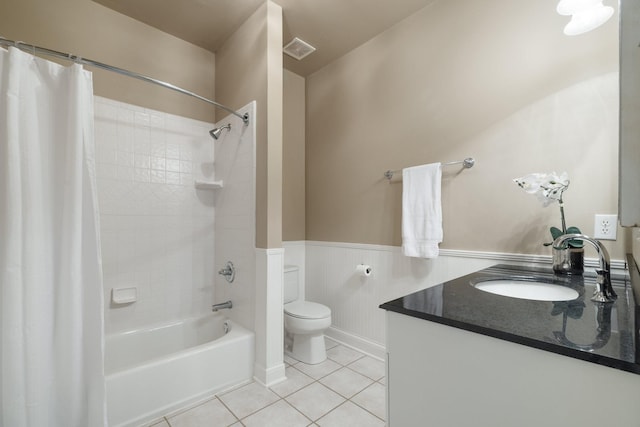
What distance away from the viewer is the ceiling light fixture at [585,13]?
117cm

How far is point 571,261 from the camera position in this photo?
1287mm

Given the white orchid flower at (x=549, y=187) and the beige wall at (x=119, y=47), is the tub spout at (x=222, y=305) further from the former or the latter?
the white orchid flower at (x=549, y=187)

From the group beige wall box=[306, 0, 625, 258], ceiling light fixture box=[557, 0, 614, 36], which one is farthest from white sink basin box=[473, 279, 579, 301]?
ceiling light fixture box=[557, 0, 614, 36]

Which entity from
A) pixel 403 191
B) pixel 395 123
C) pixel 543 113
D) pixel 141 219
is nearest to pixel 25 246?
pixel 141 219

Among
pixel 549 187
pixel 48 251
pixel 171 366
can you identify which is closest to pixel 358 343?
pixel 171 366

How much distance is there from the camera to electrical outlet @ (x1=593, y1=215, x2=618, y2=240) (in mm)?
1294

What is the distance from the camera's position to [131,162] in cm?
211

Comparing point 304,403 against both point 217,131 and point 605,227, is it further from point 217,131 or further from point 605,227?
point 217,131

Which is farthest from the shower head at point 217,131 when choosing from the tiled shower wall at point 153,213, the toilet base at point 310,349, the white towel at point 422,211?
the toilet base at point 310,349

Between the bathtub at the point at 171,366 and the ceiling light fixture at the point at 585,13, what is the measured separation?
7.92ft

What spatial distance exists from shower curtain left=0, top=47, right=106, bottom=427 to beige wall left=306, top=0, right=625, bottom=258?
1.80 m

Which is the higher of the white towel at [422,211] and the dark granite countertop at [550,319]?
the white towel at [422,211]

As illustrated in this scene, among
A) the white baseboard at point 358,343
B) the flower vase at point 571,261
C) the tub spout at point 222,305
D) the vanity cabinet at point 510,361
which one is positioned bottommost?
the white baseboard at point 358,343

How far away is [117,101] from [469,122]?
2.46 meters
